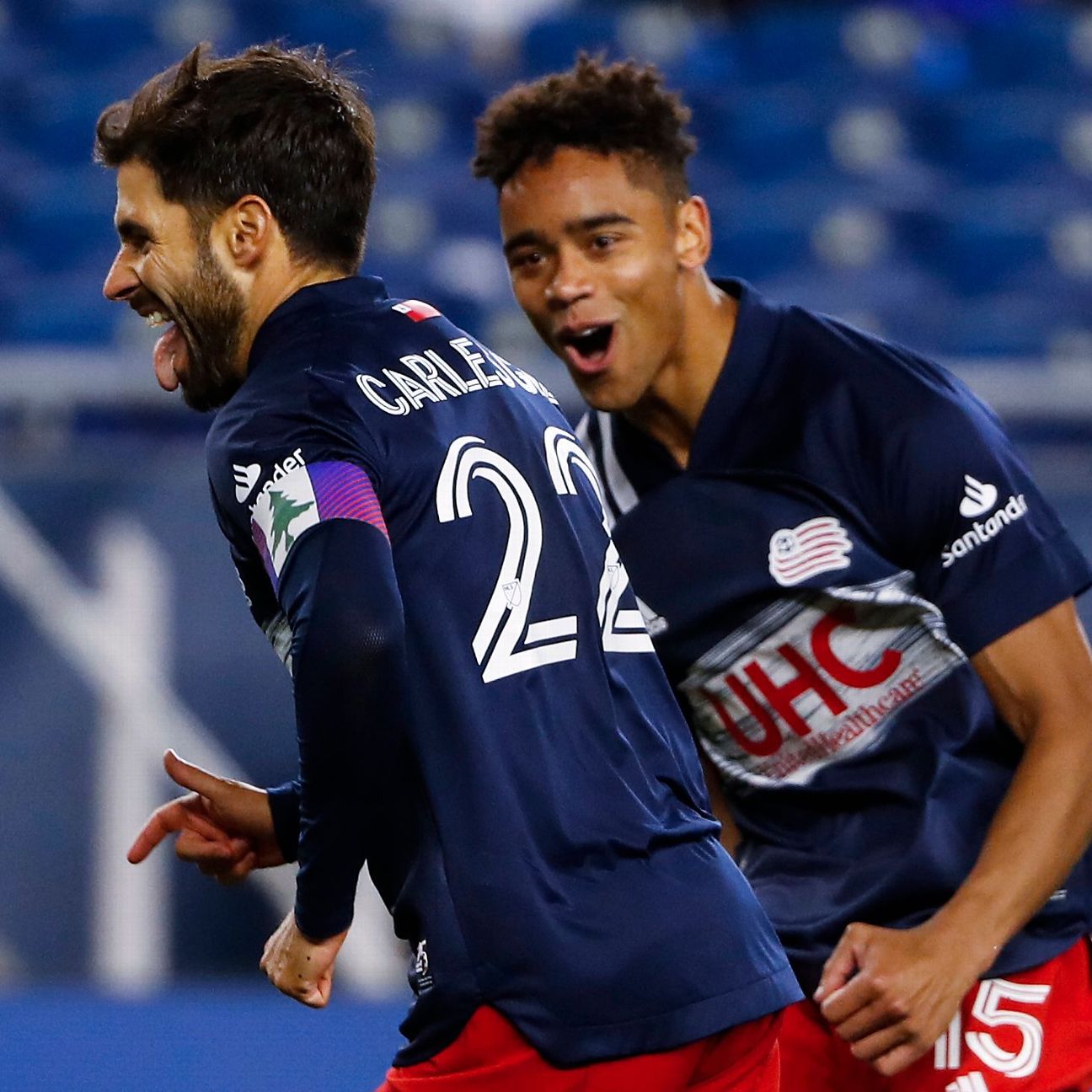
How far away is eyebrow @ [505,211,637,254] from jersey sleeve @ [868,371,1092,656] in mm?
515

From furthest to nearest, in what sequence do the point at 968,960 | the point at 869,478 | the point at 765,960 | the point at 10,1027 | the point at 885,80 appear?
the point at 885,80
the point at 10,1027
the point at 869,478
the point at 968,960
the point at 765,960

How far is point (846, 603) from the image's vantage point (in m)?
2.45

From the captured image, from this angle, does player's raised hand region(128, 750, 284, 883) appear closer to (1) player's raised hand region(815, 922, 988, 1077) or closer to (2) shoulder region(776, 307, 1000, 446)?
(1) player's raised hand region(815, 922, 988, 1077)

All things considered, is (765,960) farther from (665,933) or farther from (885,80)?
(885,80)

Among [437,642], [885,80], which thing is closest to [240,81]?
[437,642]

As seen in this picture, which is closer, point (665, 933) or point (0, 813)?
point (665, 933)

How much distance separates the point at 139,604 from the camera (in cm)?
475

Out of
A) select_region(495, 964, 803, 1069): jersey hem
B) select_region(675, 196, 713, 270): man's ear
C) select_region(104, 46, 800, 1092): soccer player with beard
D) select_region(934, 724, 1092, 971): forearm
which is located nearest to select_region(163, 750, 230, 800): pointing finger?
select_region(104, 46, 800, 1092): soccer player with beard

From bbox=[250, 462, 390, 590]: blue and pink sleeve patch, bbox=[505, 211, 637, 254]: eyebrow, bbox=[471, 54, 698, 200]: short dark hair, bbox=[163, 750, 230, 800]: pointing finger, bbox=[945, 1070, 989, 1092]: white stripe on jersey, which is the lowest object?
bbox=[945, 1070, 989, 1092]: white stripe on jersey

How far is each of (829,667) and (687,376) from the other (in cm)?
46

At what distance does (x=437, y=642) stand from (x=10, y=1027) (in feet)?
10.3

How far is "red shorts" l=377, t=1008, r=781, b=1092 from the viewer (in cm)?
174

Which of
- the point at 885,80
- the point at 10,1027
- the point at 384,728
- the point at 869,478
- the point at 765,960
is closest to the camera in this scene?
the point at 384,728

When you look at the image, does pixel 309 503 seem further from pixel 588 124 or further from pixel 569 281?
pixel 588 124
